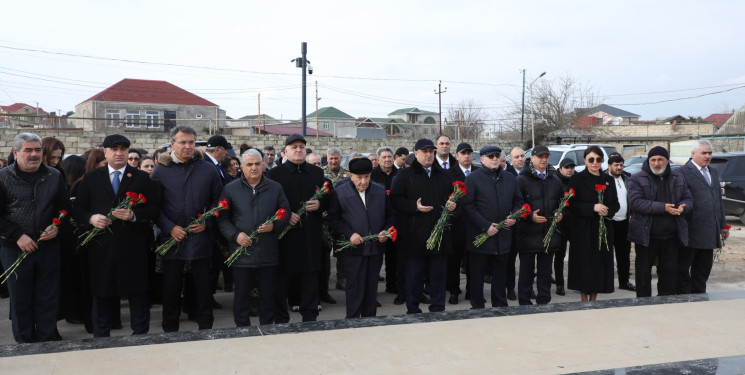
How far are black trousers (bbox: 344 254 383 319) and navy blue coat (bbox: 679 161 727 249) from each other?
3689mm

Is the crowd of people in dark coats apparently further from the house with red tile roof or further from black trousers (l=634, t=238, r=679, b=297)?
the house with red tile roof

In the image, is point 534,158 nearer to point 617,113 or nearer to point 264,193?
point 264,193

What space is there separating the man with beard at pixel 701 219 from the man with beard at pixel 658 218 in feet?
0.71

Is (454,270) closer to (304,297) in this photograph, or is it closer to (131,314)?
(304,297)

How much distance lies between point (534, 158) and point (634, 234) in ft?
4.63

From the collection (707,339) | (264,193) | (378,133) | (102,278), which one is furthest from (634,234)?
(378,133)

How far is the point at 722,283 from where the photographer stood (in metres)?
8.60

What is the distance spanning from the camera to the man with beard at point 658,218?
6582 millimetres

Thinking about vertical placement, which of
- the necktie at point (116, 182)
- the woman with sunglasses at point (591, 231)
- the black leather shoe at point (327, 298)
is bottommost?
the black leather shoe at point (327, 298)

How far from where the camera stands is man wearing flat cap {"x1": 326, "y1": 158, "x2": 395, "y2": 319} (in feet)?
19.4

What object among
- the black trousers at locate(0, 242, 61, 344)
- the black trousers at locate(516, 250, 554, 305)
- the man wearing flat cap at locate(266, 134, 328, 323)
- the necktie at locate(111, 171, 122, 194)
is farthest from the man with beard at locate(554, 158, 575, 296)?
the black trousers at locate(0, 242, 61, 344)

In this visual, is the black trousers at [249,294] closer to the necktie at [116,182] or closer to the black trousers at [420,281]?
the necktie at [116,182]

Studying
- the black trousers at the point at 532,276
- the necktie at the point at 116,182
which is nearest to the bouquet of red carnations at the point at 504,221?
the black trousers at the point at 532,276

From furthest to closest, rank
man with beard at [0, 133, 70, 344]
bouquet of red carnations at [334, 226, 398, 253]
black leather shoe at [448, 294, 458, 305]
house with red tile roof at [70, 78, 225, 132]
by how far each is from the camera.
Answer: house with red tile roof at [70, 78, 225, 132] → black leather shoe at [448, 294, 458, 305] → bouquet of red carnations at [334, 226, 398, 253] → man with beard at [0, 133, 70, 344]
